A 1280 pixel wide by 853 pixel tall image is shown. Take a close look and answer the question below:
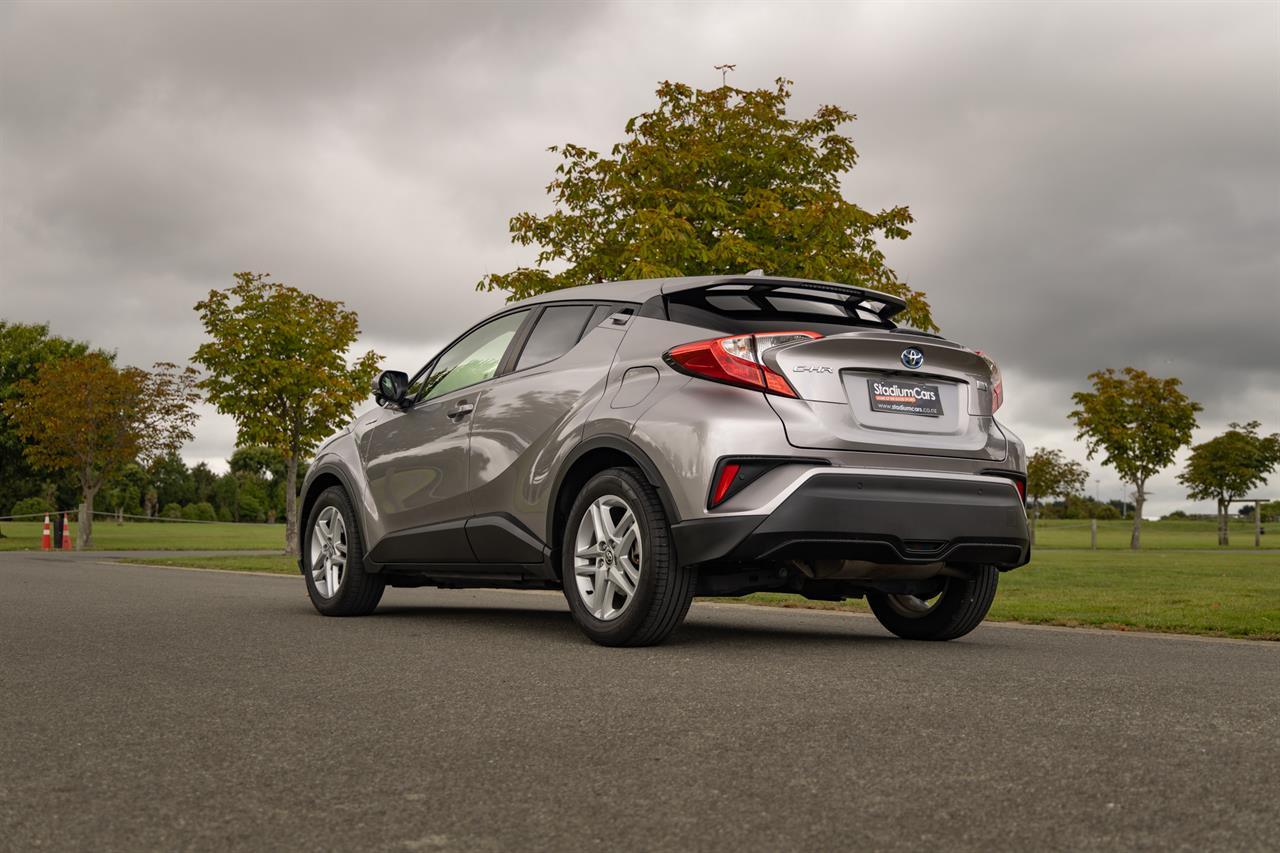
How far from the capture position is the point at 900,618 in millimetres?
7434

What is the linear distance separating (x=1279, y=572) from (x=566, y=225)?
12619 mm

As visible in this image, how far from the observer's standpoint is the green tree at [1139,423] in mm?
48156

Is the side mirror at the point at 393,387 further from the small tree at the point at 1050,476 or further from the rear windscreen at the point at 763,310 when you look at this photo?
the small tree at the point at 1050,476

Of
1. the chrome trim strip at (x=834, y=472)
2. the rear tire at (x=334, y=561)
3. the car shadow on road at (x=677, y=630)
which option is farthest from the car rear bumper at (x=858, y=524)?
the rear tire at (x=334, y=561)

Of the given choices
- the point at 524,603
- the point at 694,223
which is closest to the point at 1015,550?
the point at 524,603

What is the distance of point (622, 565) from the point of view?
20.2 ft

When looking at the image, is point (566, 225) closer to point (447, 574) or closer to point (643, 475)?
point (447, 574)

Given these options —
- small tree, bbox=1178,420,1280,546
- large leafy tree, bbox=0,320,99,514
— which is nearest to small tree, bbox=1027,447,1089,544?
small tree, bbox=1178,420,1280,546

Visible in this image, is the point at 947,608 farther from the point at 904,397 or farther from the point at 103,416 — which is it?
the point at 103,416

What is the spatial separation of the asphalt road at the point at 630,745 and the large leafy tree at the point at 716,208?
1068 cm

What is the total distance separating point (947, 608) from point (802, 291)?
1962 millimetres

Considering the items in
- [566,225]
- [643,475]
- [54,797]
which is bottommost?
[54,797]

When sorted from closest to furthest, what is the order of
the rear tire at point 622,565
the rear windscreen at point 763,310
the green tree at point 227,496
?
the rear tire at point 622,565 → the rear windscreen at point 763,310 → the green tree at point 227,496

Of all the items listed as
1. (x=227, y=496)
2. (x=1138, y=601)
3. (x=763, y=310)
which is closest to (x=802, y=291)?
(x=763, y=310)
